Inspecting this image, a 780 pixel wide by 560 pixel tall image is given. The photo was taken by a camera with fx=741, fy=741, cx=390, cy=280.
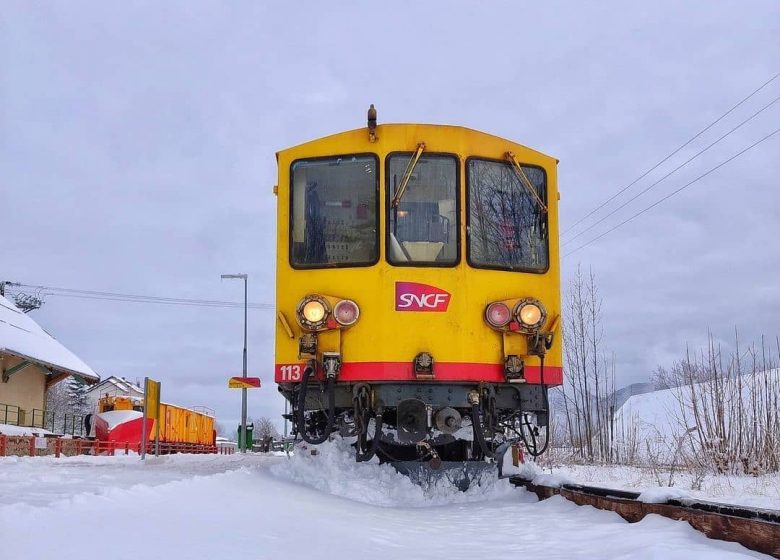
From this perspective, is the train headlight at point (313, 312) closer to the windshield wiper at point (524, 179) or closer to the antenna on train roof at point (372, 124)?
the antenna on train roof at point (372, 124)

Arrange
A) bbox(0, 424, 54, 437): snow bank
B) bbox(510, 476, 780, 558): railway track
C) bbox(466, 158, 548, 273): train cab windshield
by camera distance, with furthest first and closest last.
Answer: bbox(0, 424, 54, 437): snow bank, bbox(466, 158, 548, 273): train cab windshield, bbox(510, 476, 780, 558): railway track

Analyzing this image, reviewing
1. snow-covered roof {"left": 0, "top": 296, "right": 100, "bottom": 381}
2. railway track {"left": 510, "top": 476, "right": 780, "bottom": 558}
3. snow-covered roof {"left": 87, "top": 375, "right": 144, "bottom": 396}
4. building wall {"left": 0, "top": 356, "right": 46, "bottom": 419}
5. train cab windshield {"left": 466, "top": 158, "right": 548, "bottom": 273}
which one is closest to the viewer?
railway track {"left": 510, "top": 476, "right": 780, "bottom": 558}

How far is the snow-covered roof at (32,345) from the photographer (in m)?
23.5

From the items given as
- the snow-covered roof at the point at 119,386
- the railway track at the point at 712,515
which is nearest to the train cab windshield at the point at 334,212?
the railway track at the point at 712,515

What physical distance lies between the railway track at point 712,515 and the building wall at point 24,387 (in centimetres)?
2373

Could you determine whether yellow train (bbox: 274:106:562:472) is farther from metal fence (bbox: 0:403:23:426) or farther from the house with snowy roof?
metal fence (bbox: 0:403:23:426)

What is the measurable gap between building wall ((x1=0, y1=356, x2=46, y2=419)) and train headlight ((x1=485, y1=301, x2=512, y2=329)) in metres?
22.3

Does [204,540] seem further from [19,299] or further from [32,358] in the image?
[19,299]

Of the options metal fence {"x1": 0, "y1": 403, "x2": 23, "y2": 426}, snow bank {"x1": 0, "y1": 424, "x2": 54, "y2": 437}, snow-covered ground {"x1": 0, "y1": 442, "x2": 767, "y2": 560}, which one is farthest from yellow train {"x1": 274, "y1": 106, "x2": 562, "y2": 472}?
metal fence {"x1": 0, "y1": 403, "x2": 23, "y2": 426}

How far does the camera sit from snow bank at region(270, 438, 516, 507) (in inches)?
249

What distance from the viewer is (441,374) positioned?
6.35 m

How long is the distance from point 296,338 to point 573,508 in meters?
2.71

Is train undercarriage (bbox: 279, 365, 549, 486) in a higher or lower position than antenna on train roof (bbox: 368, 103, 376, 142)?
lower

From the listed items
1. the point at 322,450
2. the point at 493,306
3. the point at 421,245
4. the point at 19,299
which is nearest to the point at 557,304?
the point at 493,306
